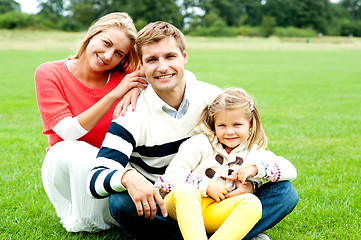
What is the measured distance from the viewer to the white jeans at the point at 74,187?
9.78ft

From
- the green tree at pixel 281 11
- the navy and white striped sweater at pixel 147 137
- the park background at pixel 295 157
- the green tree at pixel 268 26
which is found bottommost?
the green tree at pixel 268 26

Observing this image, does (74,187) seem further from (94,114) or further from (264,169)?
(264,169)

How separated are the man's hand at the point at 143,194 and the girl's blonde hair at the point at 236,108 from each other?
672 millimetres

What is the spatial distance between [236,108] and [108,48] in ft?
3.44

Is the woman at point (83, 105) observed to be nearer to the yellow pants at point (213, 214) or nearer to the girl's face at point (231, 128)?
the girl's face at point (231, 128)

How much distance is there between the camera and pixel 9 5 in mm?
73500

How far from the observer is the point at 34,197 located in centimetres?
408

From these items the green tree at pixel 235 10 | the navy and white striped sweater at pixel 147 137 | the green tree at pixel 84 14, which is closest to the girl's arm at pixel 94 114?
the navy and white striped sweater at pixel 147 137

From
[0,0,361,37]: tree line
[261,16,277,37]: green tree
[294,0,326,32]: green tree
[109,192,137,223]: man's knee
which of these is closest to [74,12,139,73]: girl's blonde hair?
[109,192,137,223]: man's knee

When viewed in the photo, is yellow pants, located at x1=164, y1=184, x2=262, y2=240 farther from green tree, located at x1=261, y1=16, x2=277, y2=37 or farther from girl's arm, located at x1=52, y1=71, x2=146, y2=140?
green tree, located at x1=261, y1=16, x2=277, y2=37

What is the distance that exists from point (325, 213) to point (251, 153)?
1.08 meters

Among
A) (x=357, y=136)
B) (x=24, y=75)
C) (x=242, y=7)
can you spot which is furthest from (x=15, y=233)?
(x=242, y=7)

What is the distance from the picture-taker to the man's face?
290 cm

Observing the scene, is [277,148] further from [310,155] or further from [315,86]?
[315,86]
